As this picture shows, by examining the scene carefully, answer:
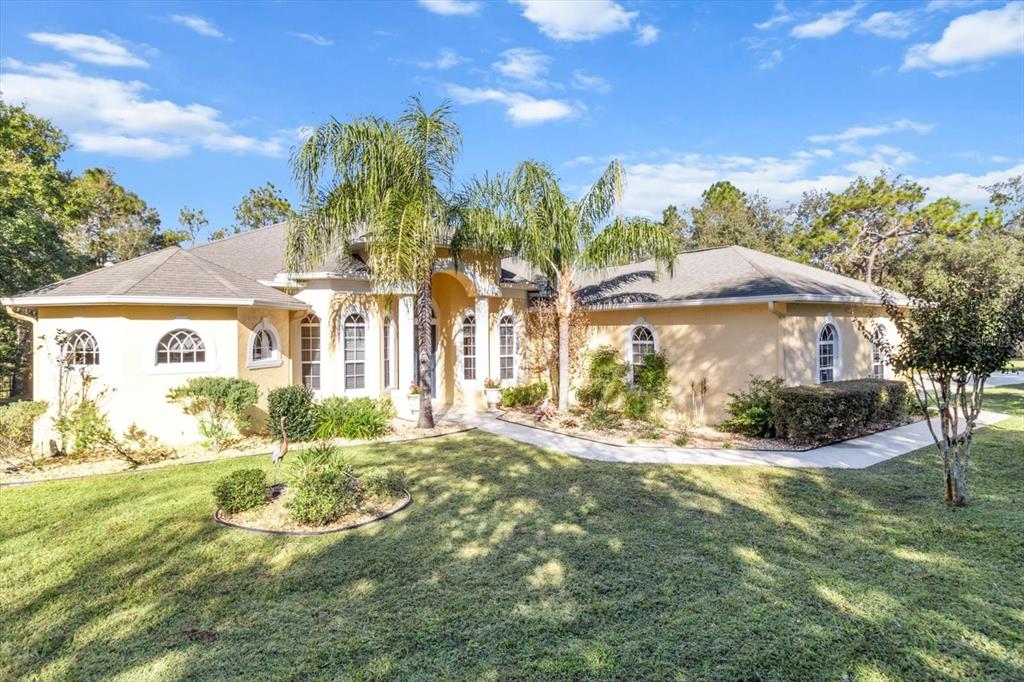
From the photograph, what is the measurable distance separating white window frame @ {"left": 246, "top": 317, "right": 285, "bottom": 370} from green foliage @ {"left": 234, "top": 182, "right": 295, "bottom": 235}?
101 feet

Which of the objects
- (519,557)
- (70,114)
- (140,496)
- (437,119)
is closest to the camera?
(519,557)

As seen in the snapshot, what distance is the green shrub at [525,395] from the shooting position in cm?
1736

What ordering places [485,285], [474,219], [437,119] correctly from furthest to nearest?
1. [485,285]
2. [474,219]
3. [437,119]

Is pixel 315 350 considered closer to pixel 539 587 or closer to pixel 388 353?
pixel 388 353

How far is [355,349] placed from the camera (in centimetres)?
1535

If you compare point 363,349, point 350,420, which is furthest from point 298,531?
point 363,349

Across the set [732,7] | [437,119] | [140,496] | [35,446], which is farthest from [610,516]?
[732,7]

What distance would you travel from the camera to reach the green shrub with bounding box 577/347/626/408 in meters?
16.2

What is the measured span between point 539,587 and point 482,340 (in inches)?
474

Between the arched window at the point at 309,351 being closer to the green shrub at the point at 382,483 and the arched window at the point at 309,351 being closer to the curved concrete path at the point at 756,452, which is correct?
the curved concrete path at the point at 756,452

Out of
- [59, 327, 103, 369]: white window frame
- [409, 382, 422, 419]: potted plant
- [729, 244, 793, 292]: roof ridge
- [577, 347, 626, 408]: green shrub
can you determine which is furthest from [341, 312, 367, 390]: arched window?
[729, 244, 793, 292]: roof ridge

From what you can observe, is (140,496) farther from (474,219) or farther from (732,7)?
(732,7)

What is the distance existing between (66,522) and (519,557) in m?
6.76

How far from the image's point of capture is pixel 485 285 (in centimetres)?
1647
